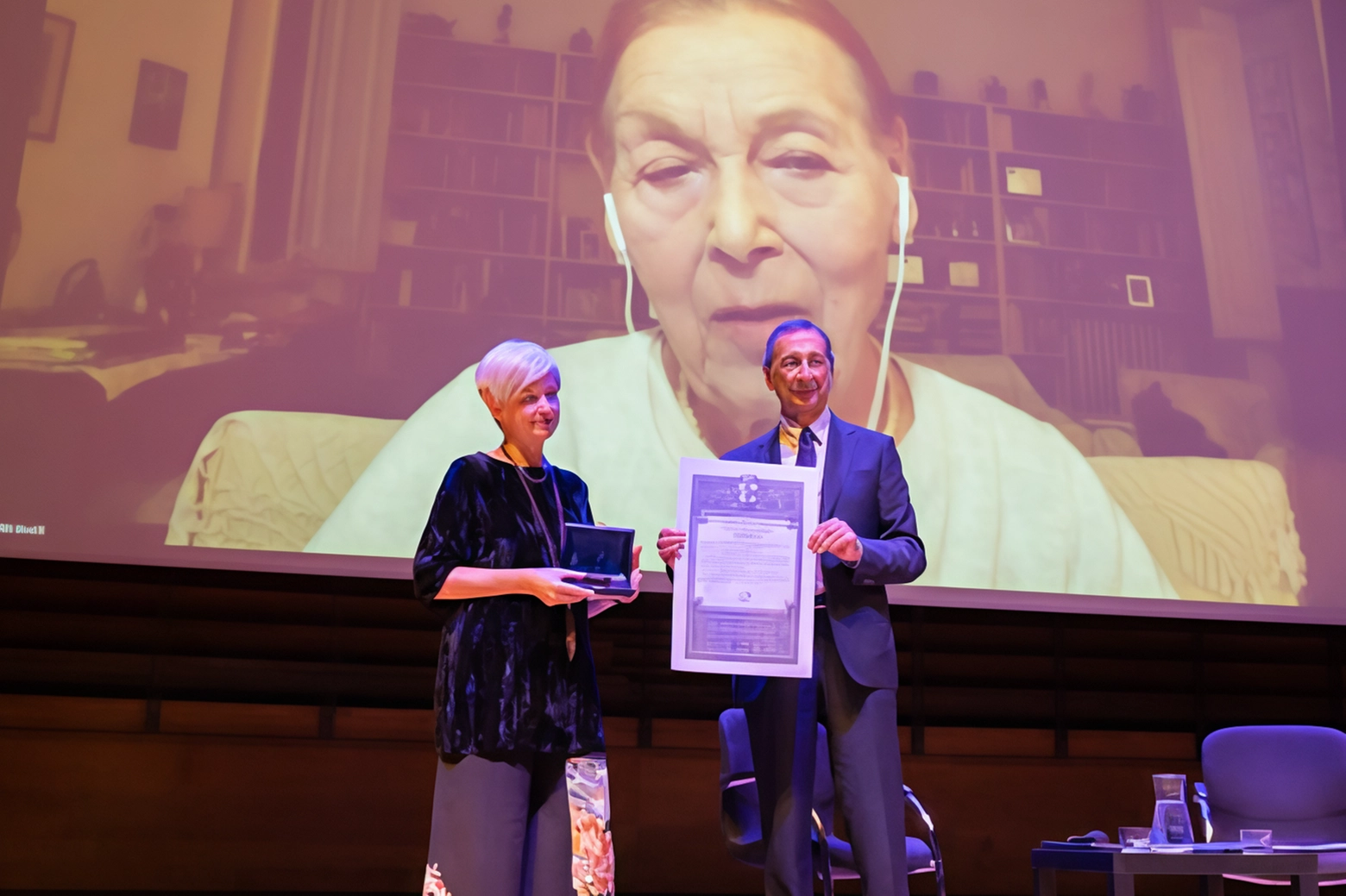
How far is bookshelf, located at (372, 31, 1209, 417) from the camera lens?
13.6 feet

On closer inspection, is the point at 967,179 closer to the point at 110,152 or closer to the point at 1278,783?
the point at 1278,783

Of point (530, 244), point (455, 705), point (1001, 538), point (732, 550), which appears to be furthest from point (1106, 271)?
point (455, 705)

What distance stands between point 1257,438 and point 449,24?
12.3 ft

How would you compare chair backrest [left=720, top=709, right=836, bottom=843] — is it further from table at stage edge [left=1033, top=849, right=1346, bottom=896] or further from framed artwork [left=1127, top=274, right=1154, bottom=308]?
framed artwork [left=1127, top=274, right=1154, bottom=308]

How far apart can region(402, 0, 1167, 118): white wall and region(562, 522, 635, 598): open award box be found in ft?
10.2

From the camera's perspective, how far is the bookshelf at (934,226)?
413 cm

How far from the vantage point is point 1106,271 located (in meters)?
4.50

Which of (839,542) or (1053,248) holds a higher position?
(1053,248)

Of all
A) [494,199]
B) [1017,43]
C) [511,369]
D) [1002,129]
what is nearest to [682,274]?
[494,199]

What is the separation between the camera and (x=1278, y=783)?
3.26 metres

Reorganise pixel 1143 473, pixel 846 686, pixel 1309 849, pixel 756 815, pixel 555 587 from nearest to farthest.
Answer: pixel 555 587 < pixel 846 686 < pixel 1309 849 < pixel 756 815 < pixel 1143 473

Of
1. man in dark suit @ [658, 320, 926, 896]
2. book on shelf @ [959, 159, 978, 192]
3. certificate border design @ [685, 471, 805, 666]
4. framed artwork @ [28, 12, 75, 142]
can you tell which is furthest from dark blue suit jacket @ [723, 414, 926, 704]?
framed artwork @ [28, 12, 75, 142]

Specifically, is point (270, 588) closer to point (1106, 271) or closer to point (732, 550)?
point (732, 550)

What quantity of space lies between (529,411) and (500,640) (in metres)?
0.45
